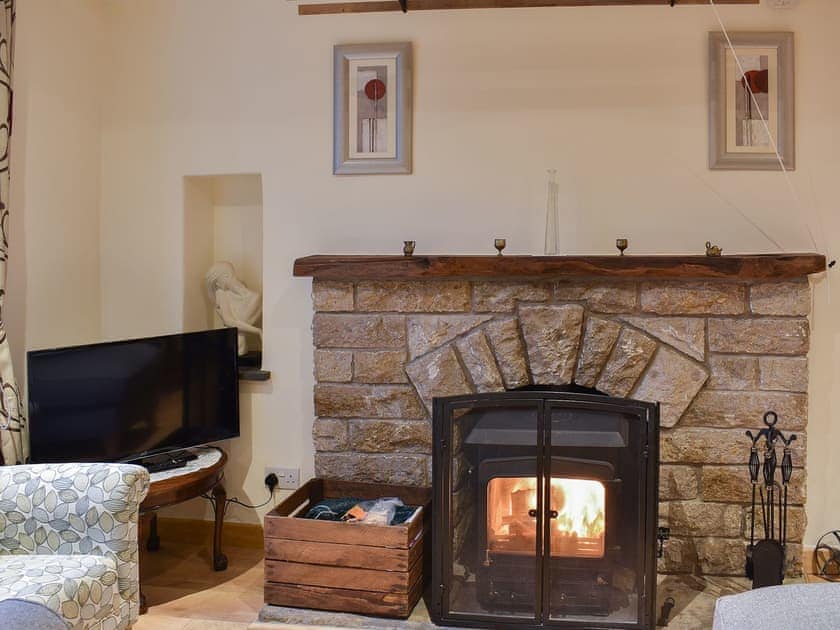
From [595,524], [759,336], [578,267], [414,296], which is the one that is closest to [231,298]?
[414,296]

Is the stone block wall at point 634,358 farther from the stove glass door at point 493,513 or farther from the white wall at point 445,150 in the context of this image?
the stove glass door at point 493,513

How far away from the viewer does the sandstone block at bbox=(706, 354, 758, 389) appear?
2.82 metres

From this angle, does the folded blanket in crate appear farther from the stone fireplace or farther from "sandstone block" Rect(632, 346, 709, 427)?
"sandstone block" Rect(632, 346, 709, 427)

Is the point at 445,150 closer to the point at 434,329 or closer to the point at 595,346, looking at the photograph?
the point at 434,329

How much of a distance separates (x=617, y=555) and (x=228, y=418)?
1.56 m

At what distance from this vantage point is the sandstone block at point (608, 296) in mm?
2855

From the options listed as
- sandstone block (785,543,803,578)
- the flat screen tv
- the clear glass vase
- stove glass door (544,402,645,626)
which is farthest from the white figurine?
sandstone block (785,543,803,578)

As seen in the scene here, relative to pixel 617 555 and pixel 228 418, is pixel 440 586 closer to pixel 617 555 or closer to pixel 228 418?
pixel 617 555

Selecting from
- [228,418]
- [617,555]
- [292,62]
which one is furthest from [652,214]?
[228,418]

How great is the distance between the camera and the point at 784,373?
2.81 metres

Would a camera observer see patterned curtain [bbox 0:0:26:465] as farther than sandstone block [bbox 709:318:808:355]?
No

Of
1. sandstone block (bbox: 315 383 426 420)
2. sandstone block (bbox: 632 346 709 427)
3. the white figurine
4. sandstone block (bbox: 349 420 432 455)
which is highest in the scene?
the white figurine

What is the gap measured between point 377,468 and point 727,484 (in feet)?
4.23

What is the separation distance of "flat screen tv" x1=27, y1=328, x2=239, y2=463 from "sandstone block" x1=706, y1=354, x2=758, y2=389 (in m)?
1.81
